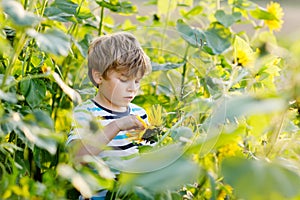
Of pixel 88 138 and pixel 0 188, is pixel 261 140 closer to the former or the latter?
pixel 88 138

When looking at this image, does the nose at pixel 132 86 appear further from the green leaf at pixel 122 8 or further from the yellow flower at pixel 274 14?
the yellow flower at pixel 274 14

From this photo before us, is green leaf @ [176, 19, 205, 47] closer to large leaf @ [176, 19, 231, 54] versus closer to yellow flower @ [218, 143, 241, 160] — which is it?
large leaf @ [176, 19, 231, 54]

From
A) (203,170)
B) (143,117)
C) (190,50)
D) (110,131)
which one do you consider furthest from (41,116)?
→ (190,50)

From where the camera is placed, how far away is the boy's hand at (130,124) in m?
1.47

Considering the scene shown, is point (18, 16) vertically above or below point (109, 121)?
above

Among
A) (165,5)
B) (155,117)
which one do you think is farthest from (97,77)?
(165,5)

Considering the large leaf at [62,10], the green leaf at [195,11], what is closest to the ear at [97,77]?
the large leaf at [62,10]

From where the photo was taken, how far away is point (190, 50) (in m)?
2.27

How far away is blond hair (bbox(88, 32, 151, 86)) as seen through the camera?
1.60 meters

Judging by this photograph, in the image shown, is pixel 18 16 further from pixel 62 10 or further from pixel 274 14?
pixel 274 14

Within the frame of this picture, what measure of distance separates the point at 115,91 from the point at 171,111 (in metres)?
0.26

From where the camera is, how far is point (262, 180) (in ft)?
2.52

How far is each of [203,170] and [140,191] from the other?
0.09 metres

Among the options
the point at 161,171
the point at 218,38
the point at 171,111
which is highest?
the point at 161,171
